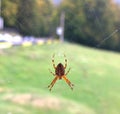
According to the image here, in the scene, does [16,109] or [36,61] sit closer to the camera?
[16,109]

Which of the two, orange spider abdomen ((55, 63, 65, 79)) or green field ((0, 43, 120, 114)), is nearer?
orange spider abdomen ((55, 63, 65, 79))

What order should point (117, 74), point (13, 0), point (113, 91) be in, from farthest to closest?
1. point (117, 74)
2. point (113, 91)
3. point (13, 0)

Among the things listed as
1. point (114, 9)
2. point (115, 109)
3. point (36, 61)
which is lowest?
→ point (115, 109)

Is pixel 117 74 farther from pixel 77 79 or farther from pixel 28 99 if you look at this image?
pixel 28 99

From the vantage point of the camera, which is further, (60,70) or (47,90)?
(47,90)

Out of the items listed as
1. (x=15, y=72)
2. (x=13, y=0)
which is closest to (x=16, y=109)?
(x=15, y=72)

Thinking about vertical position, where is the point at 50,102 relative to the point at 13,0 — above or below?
below

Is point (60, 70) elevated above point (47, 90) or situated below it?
above

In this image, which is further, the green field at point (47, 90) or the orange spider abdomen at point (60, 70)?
the green field at point (47, 90)
